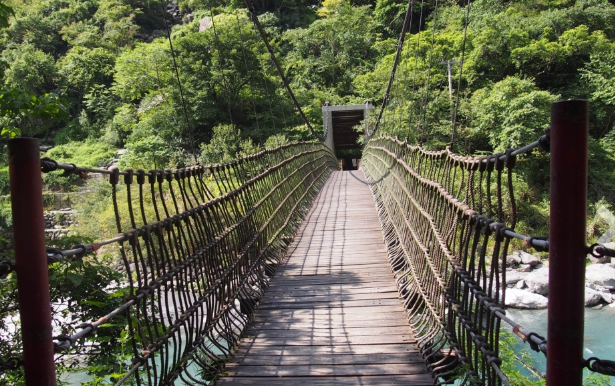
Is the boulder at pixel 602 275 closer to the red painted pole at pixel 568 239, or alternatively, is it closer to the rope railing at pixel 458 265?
the rope railing at pixel 458 265

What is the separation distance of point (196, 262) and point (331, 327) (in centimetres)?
67

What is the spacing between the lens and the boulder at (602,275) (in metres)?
9.23

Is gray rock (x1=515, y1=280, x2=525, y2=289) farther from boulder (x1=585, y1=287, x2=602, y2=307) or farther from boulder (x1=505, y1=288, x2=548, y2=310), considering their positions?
boulder (x1=585, y1=287, x2=602, y2=307)

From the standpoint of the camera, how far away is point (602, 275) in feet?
31.1

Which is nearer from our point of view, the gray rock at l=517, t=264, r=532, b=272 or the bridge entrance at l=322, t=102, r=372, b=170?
the gray rock at l=517, t=264, r=532, b=272

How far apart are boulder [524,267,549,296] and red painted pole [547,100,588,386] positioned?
8842mm

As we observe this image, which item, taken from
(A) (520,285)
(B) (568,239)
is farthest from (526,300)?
(B) (568,239)

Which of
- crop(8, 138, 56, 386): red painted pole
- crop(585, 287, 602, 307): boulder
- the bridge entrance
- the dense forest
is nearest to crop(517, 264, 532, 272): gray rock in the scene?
the dense forest

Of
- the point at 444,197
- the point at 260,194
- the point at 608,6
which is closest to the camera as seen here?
the point at 444,197

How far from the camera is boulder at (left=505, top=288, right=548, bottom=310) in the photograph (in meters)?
8.19

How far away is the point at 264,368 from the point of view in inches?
69.1

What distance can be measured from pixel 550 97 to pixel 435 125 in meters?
2.64

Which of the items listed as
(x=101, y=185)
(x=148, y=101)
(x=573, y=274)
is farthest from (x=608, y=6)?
(x=573, y=274)

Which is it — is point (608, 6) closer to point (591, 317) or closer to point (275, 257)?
point (591, 317)
